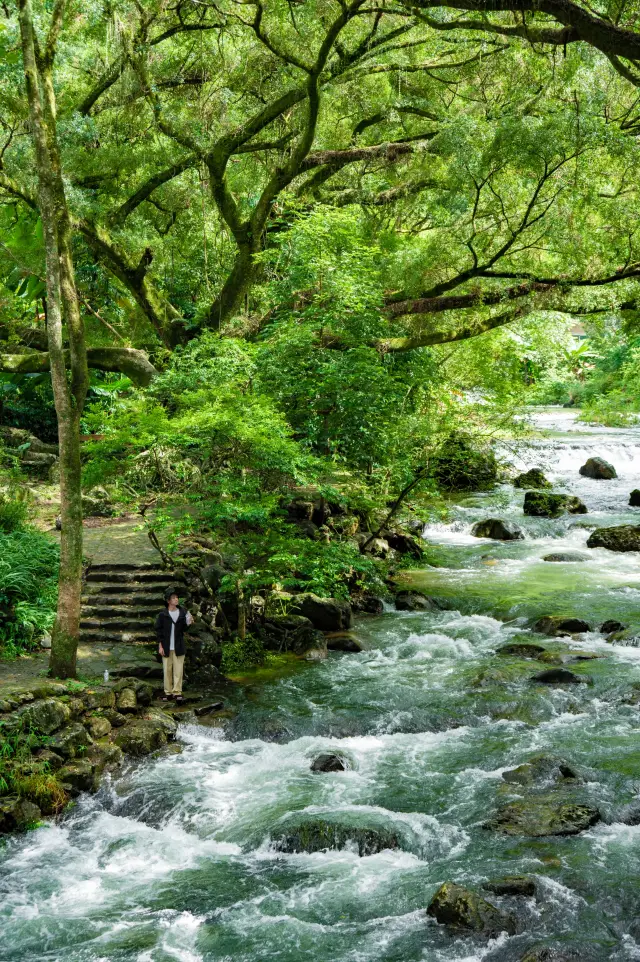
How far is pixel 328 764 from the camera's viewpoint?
8906 millimetres

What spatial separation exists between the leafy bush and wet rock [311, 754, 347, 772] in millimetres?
4138

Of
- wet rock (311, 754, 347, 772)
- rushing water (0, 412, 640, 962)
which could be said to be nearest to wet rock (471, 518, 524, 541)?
rushing water (0, 412, 640, 962)

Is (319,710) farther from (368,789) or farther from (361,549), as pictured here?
(361,549)

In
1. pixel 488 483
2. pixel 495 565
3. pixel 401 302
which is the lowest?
pixel 495 565

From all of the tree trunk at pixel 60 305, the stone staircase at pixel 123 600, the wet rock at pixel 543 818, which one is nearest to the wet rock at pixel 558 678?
the wet rock at pixel 543 818

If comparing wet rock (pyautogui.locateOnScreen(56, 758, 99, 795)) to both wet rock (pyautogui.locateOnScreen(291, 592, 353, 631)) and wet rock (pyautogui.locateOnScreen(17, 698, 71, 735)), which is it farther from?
wet rock (pyautogui.locateOnScreen(291, 592, 353, 631))

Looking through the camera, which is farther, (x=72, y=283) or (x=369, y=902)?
(x=72, y=283)

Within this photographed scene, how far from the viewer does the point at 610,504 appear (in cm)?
2230

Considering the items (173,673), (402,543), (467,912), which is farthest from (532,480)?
(467,912)

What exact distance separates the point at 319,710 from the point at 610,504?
14.3 meters

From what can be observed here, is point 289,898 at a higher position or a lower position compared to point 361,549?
lower

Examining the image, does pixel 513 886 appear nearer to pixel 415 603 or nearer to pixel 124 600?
pixel 124 600

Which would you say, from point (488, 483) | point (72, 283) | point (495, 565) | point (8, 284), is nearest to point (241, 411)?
point (72, 283)

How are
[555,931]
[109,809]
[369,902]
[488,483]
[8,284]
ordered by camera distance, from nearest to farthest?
1. [555,931]
2. [369,902]
3. [109,809]
4. [8,284]
5. [488,483]
